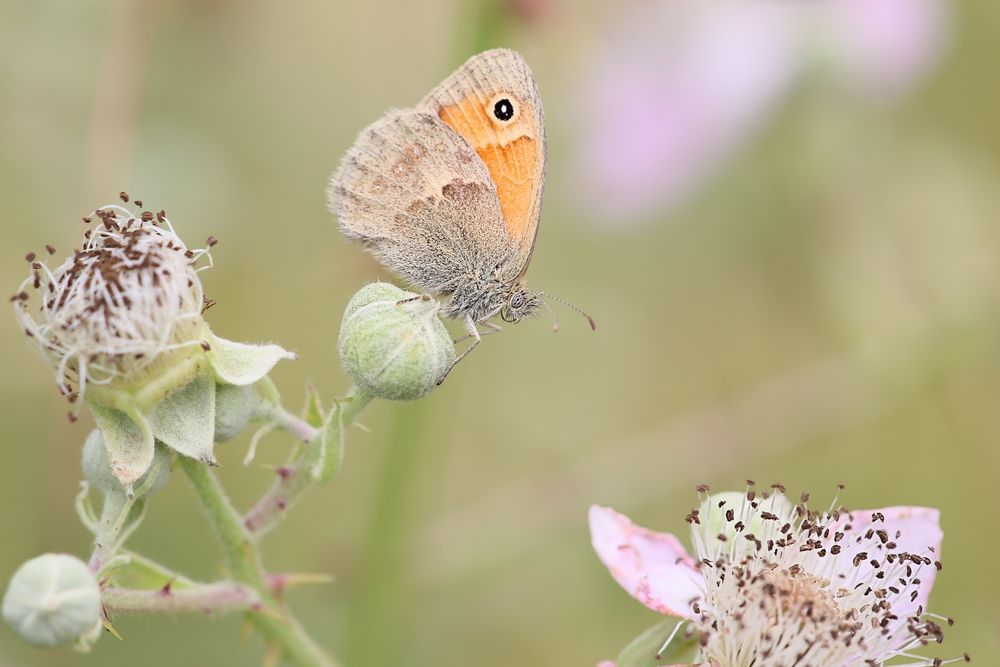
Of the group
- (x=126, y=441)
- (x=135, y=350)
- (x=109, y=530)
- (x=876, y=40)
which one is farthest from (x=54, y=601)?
(x=876, y=40)

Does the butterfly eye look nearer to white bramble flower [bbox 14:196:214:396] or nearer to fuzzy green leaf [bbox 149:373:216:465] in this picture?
white bramble flower [bbox 14:196:214:396]

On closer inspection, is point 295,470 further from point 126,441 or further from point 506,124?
point 506,124

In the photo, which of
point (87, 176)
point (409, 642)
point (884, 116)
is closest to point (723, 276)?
point (884, 116)

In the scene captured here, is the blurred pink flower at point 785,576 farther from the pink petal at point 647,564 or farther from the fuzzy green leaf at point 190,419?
the fuzzy green leaf at point 190,419

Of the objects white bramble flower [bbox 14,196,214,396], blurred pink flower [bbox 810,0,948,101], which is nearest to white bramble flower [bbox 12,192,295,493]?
white bramble flower [bbox 14,196,214,396]

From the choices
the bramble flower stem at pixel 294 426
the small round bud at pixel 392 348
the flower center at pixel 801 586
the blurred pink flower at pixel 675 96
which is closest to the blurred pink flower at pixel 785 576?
the flower center at pixel 801 586

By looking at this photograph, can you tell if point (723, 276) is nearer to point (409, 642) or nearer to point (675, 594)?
point (409, 642)
